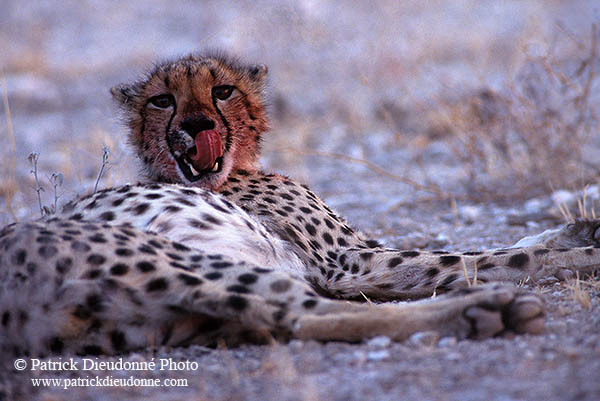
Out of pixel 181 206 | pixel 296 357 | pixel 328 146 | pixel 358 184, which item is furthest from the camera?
pixel 328 146

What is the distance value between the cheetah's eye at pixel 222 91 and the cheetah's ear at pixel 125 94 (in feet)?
1.27

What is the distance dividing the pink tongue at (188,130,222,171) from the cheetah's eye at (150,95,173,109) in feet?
0.84

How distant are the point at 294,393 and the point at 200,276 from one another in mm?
636

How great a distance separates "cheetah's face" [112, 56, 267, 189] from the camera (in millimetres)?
3480

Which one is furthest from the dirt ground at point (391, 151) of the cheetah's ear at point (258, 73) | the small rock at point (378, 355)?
the cheetah's ear at point (258, 73)

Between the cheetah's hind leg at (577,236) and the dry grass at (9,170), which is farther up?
the dry grass at (9,170)

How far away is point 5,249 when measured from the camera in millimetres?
2395

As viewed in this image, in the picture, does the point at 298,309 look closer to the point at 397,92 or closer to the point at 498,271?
the point at 498,271

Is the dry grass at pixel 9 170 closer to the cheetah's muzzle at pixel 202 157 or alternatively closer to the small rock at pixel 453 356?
the cheetah's muzzle at pixel 202 157

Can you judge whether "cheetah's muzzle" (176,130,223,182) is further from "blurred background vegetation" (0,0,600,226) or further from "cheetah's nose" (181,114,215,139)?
"blurred background vegetation" (0,0,600,226)

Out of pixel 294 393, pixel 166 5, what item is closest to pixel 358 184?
pixel 294 393

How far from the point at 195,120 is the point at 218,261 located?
1089mm

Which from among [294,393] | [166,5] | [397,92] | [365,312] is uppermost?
[166,5]

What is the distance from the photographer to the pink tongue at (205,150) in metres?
3.45
